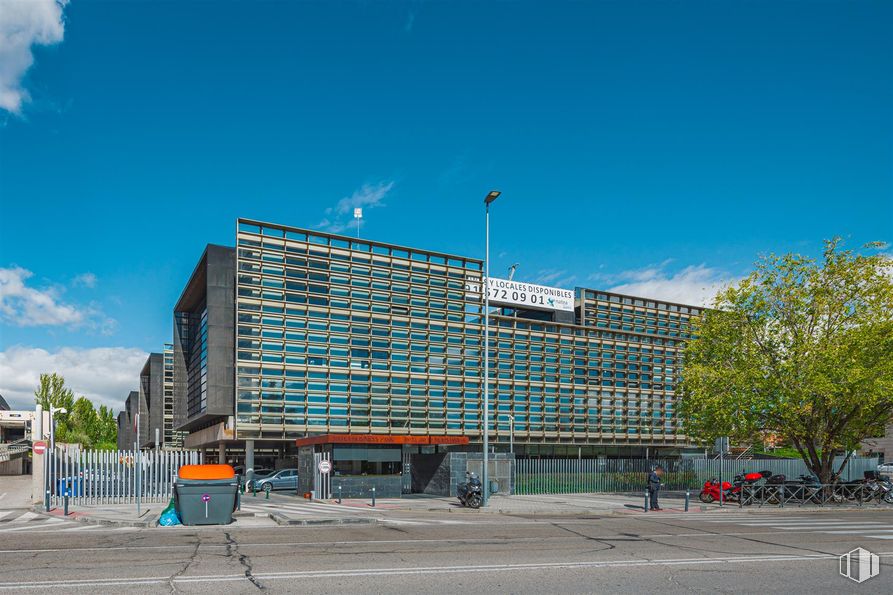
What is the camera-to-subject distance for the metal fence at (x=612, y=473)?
1326 inches

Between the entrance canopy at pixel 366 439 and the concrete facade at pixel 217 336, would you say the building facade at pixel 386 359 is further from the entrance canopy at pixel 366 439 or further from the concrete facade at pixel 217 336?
the entrance canopy at pixel 366 439

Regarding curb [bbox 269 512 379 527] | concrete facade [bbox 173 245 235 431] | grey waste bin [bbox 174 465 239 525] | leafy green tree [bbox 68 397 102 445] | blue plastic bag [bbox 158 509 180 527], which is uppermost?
concrete facade [bbox 173 245 235 431]

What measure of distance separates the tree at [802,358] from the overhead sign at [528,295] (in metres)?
33.3

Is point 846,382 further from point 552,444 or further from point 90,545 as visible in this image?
point 552,444

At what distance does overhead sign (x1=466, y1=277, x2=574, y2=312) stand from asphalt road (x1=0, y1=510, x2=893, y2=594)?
46.5m

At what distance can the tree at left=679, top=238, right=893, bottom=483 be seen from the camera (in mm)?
28266

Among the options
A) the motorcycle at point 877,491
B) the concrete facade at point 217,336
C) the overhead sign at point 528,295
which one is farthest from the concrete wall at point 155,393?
the motorcycle at point 877,491

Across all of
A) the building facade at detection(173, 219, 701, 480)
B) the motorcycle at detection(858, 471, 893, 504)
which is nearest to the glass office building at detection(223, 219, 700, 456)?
the building facade at detection(173, 219, 701, 480)

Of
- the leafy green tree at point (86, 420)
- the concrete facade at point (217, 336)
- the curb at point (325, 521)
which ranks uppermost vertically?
the concrete facade at point (217, 336)

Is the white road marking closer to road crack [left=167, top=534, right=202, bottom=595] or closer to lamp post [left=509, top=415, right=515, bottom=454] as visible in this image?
road crack [left=167, top=534, right=202, bottom=595]

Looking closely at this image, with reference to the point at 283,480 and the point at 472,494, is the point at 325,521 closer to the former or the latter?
the point at 472,494

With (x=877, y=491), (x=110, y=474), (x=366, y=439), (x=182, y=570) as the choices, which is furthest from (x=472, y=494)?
(x=877, y=491)

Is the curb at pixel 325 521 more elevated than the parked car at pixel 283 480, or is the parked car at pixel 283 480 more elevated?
the curb at pixel 325 521

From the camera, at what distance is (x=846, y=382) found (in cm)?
2694
